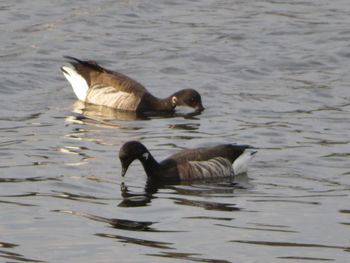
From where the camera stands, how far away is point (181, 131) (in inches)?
785

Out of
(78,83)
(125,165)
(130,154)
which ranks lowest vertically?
(125,165)

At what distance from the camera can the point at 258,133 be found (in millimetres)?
19297

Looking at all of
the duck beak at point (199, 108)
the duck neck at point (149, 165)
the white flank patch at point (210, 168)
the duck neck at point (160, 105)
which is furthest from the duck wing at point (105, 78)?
the duck neck at point (149, 165)

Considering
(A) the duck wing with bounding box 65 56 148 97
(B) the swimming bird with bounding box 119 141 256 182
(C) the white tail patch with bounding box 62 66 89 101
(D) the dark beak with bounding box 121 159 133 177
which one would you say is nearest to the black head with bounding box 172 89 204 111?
(A) the duck wing with bounding box 65 56 148 97

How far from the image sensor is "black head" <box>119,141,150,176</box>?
16.0 metres

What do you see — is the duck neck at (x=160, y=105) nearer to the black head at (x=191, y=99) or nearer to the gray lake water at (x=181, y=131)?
the black head at (x=191, y=99)

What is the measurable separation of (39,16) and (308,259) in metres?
17.2

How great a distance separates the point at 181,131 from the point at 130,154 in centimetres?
391

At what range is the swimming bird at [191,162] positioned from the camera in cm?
1619

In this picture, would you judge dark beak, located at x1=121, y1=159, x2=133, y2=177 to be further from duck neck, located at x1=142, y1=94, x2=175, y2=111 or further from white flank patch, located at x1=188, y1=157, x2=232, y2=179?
duck neck, located at x1=142, y1=94, x2=175, y2=111

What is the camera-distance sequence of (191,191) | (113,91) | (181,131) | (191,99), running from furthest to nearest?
1. (113,91)
2. (191,99)
3. (181,131)
4. (191,191)

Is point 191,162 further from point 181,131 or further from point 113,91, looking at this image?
point 113,91

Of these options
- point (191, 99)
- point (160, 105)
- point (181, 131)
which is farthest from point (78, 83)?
point (181, 131)

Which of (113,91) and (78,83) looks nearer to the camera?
(113,91)
